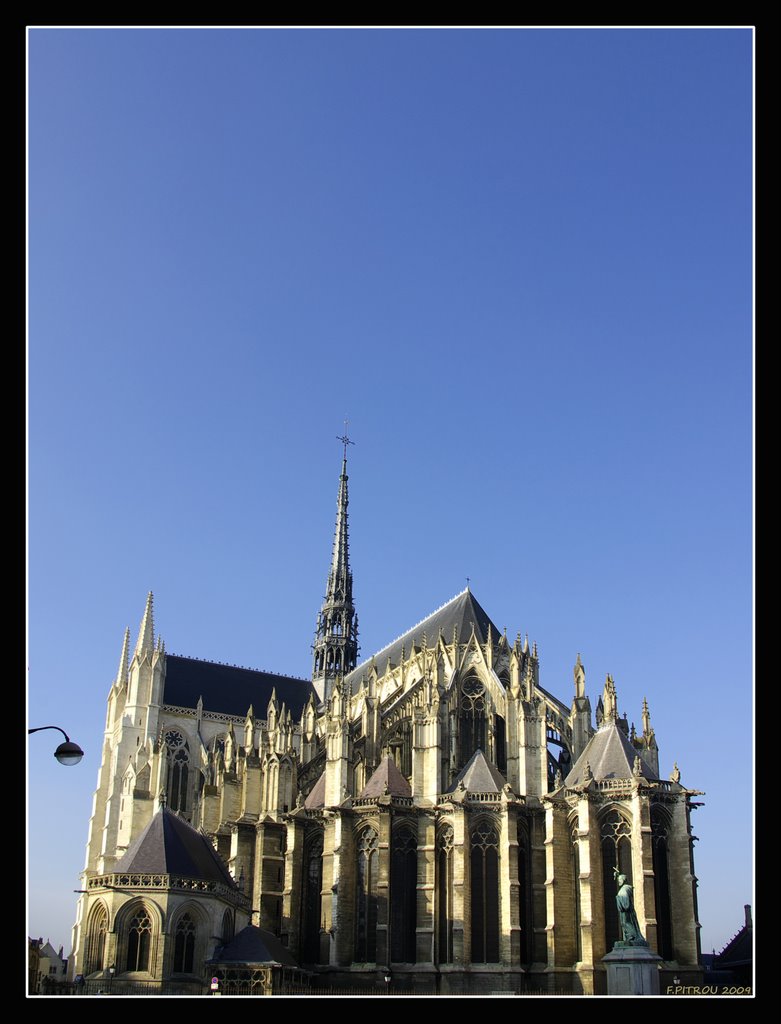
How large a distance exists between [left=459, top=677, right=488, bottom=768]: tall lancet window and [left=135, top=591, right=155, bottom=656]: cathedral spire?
85.3 feet

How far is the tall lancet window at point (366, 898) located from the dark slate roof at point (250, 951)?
4.00m

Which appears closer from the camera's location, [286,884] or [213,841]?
[286,884]

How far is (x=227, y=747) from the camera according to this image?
56.4 m

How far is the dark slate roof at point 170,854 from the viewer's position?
1401 inches

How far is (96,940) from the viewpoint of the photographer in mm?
34688

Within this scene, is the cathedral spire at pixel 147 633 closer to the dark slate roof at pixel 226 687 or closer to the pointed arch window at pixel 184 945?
the dark slate roof at pixel 226 687

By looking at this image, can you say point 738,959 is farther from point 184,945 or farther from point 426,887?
point 184,945

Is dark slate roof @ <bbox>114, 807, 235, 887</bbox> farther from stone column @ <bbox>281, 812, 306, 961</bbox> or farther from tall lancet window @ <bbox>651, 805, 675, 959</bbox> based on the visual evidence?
tall lancet window @ <bbox>651, 805, 675, 959</bbox>

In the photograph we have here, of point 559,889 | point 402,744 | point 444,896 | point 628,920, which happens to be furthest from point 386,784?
point 628,920

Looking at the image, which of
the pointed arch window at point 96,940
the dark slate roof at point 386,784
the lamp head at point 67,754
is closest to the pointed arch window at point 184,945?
the pointed arch window at point 96,940

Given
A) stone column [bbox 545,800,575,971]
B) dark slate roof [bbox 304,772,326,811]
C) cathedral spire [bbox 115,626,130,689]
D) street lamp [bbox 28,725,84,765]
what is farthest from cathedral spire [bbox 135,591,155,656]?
street lamp [bbox 28,725,84,765]
